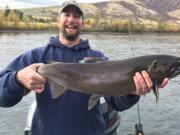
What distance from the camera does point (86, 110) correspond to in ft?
15.0

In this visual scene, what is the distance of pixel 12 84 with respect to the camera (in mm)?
4355

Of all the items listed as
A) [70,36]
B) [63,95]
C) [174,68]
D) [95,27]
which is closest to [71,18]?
[70,36]

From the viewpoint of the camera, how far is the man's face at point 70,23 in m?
4.82

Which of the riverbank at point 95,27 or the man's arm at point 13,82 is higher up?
the man's arm at point 13,82

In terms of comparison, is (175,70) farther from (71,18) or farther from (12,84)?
(12,84)

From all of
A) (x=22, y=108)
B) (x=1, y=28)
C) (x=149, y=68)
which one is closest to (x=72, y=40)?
(x=149, y=68)

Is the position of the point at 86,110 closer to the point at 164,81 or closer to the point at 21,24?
the point at 164,81

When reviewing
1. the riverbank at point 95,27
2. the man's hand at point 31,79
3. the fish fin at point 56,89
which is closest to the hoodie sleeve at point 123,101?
the fish fin at point 56,89

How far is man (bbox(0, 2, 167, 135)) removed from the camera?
4.26 meters

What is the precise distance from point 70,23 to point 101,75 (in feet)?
2.93

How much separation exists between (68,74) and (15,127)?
906 centimetres

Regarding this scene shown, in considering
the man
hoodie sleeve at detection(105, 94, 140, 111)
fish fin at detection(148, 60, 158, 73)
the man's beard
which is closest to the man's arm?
the man

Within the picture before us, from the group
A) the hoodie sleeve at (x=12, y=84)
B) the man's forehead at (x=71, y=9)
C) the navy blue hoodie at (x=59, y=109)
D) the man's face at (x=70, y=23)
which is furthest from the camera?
the man's forehead at (x=71, y=9)

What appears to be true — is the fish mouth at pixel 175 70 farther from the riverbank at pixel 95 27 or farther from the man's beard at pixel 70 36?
the riverbank at pixel 95 27
